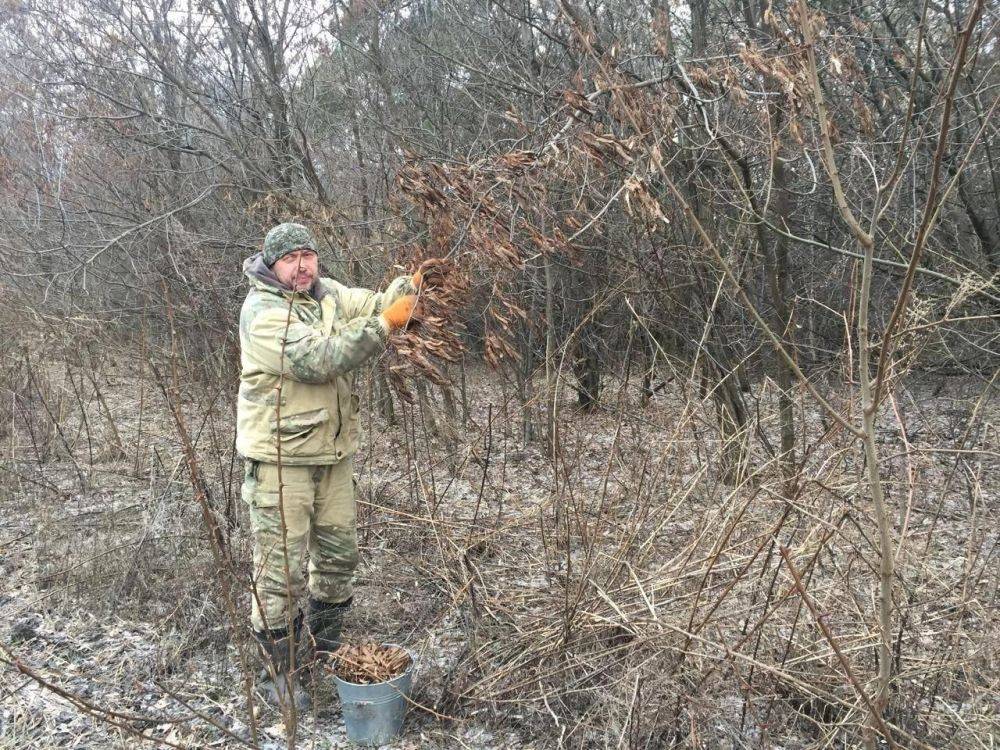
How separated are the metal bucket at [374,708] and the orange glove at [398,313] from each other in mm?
1328

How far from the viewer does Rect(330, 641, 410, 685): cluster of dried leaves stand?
10.2ft

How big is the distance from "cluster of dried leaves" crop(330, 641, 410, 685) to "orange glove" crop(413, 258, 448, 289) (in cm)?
142

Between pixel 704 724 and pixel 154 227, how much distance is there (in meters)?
6.69

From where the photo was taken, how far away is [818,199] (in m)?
6.65

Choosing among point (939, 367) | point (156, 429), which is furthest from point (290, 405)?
point (939, 367)

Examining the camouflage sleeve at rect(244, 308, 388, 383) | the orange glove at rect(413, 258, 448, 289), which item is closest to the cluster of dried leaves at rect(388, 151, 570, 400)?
the orange glove at rect(413, 258, 448, 289)

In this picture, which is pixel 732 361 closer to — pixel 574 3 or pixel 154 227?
pixel 574 3

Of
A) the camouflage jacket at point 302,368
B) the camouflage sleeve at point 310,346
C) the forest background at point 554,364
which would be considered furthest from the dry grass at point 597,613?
the camouflage sleeve at point 310,346

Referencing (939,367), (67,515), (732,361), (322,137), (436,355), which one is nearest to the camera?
(436,355)

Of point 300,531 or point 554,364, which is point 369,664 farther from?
point 554,364

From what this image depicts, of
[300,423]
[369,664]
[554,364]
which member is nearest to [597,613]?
[369,664]

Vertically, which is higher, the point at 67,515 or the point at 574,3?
the point at 574,3

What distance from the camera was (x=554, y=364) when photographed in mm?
7277

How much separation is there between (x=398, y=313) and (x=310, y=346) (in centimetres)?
40
